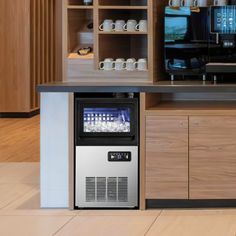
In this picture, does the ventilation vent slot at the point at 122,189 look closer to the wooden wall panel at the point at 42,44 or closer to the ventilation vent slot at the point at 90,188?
the ventilation vent slot at the point at 90,188

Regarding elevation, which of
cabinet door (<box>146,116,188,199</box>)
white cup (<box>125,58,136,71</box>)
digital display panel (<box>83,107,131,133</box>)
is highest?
white cup (<box>125,58,136,71</box>)

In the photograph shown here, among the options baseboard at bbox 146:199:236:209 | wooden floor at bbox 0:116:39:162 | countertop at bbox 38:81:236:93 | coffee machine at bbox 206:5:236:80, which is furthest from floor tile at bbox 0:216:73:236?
wooden floor at bbox 0:116:39:162

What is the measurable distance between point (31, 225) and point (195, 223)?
3.32 feet

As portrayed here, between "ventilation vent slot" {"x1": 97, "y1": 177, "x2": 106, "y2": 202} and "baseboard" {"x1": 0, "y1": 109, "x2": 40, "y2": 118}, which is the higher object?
"ventilation vent slot" {"x1": 97, "y1": 177, "x2": 106, "y2": 202}

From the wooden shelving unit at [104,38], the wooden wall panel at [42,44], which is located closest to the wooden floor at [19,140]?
the wooden wall panel at [42,44]

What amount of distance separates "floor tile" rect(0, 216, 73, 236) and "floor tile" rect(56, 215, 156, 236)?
69mm

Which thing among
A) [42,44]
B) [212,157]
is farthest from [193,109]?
[42,44]

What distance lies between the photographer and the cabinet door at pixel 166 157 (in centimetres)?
422

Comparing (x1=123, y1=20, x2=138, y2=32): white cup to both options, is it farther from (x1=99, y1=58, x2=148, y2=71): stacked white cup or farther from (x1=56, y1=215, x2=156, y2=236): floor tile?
(x1=56, y1=215, x2=156, y2=236): floor tile

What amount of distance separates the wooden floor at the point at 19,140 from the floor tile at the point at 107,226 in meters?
2.55

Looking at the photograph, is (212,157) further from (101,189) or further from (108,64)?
(108,64)

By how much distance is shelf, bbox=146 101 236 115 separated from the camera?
4.21m

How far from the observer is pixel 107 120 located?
4.29 meters

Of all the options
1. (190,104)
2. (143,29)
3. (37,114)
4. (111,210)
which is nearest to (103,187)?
(111,210)
